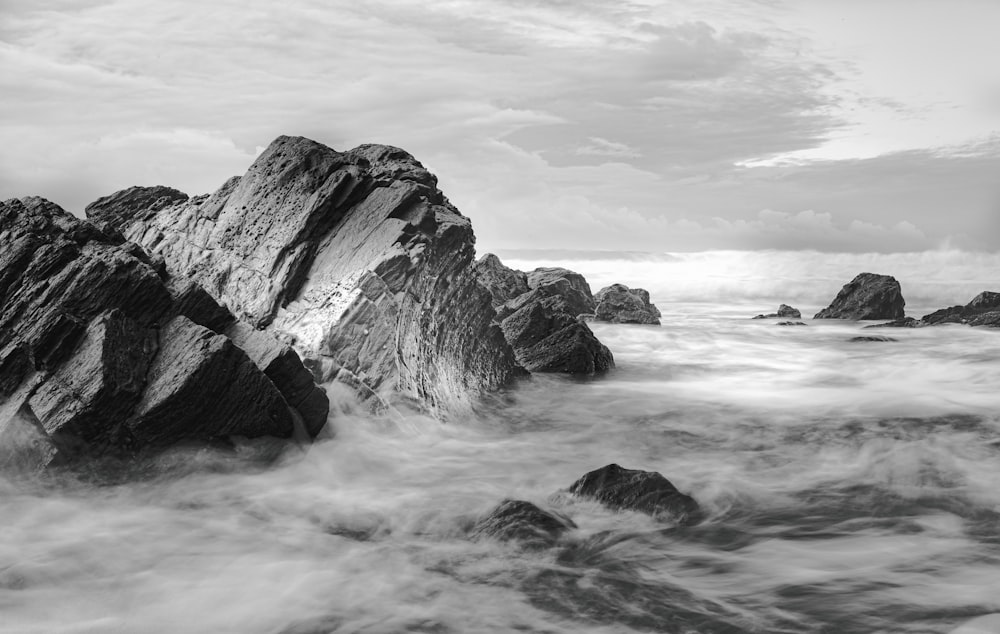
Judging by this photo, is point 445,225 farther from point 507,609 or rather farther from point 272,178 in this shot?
point 507,609

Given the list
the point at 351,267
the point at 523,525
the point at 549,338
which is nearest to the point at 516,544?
the point at 523,525

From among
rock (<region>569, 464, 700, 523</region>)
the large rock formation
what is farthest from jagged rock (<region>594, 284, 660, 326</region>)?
rock (<region>569, 464, 700, 523</region>)

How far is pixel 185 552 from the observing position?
7.56 metres

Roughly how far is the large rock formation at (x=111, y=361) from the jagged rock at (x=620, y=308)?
2022cm

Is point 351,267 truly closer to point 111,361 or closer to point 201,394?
point 201,394

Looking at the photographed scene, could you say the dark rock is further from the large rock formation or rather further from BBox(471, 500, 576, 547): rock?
BBox(471, 500, 576, 547): rock

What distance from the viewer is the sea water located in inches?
255

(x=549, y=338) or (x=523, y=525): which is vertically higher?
(x=549, y=338)

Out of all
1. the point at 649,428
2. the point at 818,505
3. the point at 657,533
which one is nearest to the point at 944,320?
the point at 649,428

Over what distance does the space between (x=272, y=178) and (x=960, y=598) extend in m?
11.2

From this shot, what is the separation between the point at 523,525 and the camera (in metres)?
7.68

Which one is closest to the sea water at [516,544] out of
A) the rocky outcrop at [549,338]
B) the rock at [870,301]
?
the rocky outcrop at [549,338]

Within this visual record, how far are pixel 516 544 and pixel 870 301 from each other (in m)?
34.6

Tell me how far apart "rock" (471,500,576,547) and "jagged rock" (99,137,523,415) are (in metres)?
4.11
